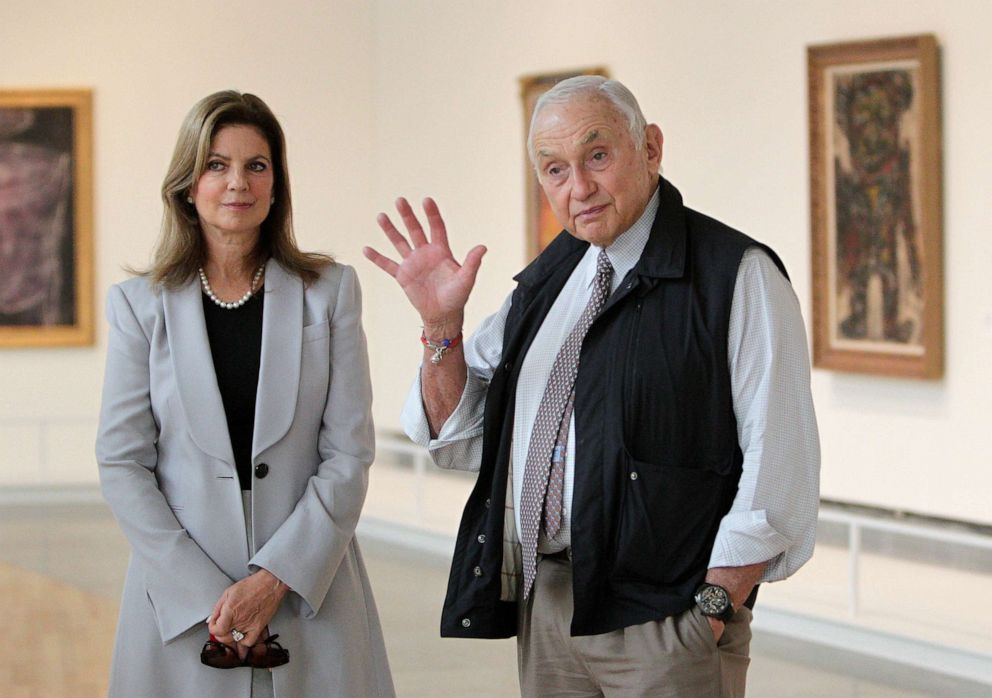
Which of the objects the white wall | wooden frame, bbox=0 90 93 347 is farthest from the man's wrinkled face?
wooden frame, bbox=0 90 93 347

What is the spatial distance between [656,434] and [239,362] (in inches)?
51.0

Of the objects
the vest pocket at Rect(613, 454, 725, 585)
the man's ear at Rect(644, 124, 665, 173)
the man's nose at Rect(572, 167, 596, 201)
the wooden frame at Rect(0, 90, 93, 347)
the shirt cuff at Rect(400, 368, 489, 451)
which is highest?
the wooden frame at Rect(0, 90, 93, 347)

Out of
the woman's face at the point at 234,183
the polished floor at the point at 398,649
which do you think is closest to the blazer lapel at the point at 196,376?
the woman's face at the point at 234,183

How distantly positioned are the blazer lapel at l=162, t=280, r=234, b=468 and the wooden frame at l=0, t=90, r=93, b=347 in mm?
10461

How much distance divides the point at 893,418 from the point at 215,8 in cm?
785

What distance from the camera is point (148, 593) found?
3967 mm

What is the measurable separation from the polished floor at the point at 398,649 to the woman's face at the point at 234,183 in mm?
4006

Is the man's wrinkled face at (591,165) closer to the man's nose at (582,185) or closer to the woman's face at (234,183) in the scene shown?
the man's nose at (582,185)

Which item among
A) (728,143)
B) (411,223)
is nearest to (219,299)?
(411,223)

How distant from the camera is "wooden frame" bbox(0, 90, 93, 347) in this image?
13984mm

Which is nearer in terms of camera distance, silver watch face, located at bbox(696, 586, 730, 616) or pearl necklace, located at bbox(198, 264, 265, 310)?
silver watch face, located at bbox(696, 586, 730, 616)

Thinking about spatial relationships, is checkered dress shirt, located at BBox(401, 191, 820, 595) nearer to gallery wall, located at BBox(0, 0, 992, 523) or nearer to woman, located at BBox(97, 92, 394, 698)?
woman, located at BBox(97, 92, 394, 698)

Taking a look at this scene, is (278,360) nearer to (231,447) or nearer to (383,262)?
(231,447)

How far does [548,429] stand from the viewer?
345cm
